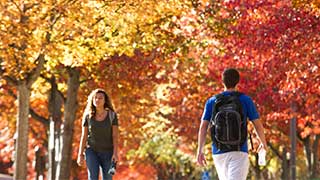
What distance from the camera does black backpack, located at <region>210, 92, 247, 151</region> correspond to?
418 inches

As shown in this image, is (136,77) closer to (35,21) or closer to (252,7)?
(252,7)

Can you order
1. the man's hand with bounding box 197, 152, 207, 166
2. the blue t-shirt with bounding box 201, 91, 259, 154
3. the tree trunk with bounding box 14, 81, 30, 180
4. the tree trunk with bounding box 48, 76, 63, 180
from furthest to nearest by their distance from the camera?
the tree trunk with bounding box 48, 76, 63, 180 → the tree trunk with bounding box 14, 81, 30, 180 → the man's hand with bounding box 197, 152, 207, 166 → the blue t-shirt with bounding box 201, 91, 259, 154

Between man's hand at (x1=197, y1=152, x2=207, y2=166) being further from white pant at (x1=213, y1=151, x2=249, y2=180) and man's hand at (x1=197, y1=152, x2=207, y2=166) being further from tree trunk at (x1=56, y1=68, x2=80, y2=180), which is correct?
tree trunk at (x1=56, y1=68, x2=80, y2=180)

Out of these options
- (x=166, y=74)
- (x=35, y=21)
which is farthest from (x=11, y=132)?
(x=35, y=21)

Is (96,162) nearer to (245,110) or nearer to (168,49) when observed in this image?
(245,110)

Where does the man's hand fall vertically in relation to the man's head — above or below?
below

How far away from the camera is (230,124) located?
1063 centimetres

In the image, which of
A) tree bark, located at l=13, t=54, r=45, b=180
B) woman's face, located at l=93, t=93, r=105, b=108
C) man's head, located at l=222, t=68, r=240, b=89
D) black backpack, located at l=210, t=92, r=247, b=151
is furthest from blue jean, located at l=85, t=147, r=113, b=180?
tree bark, located at l=13, t=54, r=45, b=180

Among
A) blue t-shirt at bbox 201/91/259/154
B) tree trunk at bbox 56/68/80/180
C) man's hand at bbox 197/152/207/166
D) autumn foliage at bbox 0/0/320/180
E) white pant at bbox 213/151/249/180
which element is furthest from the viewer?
tree trunk at bbox 56/68/80/180

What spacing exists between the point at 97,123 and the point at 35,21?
7133 millimetres

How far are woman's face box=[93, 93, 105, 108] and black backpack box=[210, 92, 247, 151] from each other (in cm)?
306

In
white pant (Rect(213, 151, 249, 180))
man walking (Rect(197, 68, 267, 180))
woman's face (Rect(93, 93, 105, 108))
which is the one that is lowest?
white pant (Rect(213, 151, 249, 180))

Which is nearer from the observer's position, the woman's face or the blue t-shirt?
the blue t-shirt

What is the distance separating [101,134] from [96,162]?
430 millimetres
